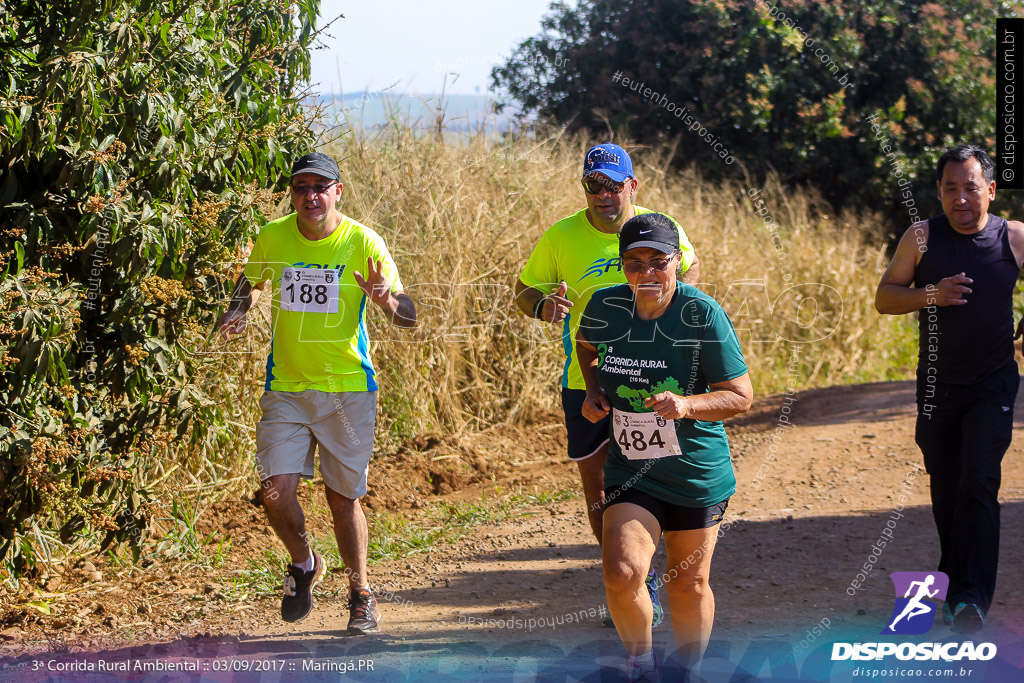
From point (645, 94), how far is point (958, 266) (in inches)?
433

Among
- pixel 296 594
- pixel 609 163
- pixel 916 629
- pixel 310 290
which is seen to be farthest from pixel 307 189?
pixel 916 629

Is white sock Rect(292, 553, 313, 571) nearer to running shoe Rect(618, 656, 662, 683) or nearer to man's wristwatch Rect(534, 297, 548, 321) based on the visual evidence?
man's wristwatch Rect(534, 297, 548, 321)

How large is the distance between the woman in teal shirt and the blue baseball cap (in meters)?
1.02

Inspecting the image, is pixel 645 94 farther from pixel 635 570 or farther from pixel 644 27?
pixel 635 570

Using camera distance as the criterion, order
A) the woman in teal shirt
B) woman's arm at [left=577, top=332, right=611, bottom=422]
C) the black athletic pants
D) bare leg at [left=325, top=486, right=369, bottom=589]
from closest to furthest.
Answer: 1. the woman in teal shirt
2. woman's arm at [left=577, top=332, right=611, bottom=422]
3. the black athletic pants
4. bare leg at [left=325, top=486, right=369, bottom=589]

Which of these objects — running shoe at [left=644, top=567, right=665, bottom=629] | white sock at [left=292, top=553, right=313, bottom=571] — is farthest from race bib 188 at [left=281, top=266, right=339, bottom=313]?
running shoe at [left=644, top=567, right=665, bottom=629]

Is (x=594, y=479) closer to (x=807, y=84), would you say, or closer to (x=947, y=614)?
(x=947, y=614)

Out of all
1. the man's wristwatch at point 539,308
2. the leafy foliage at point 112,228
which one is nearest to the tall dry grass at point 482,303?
the leafy foliage at point 112,228

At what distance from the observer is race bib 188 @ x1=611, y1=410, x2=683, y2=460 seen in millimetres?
4004

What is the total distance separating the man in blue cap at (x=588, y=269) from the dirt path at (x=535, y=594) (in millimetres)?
701

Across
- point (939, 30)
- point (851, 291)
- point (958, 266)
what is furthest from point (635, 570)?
point (939, 30)

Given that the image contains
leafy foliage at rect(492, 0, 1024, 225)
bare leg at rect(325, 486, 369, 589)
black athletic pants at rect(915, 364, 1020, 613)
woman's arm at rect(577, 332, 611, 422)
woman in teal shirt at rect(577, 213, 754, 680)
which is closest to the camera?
woman in teal shirt at rect(577, 213, 754, 680)

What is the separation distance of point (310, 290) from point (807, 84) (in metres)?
11.5

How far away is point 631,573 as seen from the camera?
12.6ft
